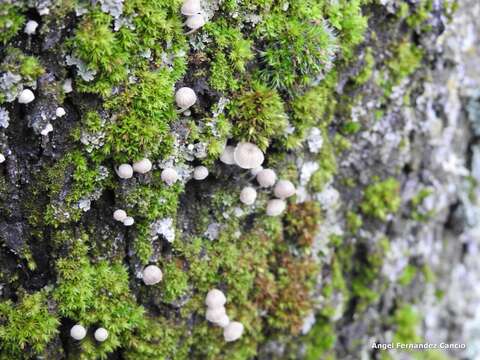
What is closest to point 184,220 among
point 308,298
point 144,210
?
point 144,210

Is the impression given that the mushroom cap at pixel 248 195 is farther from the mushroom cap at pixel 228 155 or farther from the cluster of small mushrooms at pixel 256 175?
the mushroom cap at pixel 228 155

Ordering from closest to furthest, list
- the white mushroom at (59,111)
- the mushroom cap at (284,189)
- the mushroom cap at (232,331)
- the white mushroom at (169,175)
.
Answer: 1. the white mushroom at (59,111)
2. the white mushroom at (169,175)
3. the mushroom cap at (284,189)
4. the mushroom cap at (232,331)

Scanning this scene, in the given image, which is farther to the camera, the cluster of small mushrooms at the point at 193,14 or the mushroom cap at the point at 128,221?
the mushroom cap at the point at 128,221

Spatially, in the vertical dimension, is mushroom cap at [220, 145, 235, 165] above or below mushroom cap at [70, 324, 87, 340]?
above

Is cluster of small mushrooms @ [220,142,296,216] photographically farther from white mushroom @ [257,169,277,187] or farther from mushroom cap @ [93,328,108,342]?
mushroom cap @ [93,328,108,342]

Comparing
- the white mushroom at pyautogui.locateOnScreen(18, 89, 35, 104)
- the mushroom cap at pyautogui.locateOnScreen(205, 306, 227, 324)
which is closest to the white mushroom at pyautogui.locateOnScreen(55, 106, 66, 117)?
the white mushroom at pyautogui.locateOnScreen(18, 89, 35, 104)

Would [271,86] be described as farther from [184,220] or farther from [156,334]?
[156,334]

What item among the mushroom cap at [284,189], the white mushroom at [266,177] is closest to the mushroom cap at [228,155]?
the white mushroom at [266,177]
